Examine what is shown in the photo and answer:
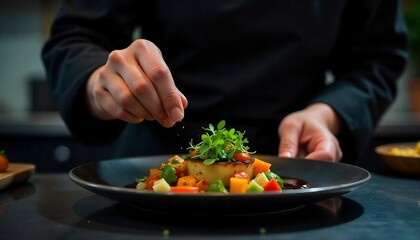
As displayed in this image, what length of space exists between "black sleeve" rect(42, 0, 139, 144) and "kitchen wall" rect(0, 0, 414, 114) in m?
2.44

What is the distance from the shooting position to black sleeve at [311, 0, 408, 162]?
5.29 feet

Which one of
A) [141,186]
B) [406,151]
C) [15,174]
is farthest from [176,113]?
[406,151]

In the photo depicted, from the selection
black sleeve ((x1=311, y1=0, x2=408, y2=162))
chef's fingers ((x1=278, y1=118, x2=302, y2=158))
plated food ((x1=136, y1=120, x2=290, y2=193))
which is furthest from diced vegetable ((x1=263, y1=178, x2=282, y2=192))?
black sleeve ((x1=311, y1=0, x2=408, y2=162))

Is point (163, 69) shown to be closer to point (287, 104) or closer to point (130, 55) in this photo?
point (130, 55)

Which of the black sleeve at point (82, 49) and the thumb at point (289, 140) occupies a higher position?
the black sleeve at point (82, 49)

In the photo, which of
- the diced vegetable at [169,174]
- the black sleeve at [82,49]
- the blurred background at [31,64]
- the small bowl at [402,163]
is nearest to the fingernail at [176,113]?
the diced vegetable at [169,174]

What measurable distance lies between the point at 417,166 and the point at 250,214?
61 centimetres

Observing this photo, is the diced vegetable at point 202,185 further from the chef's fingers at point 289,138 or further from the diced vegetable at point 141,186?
the chef's fingers at point 289,138

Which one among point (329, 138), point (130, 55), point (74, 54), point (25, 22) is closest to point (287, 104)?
point (329, 138)

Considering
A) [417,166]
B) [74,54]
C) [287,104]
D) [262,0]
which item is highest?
[262,0]

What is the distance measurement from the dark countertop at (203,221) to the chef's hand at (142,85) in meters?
0.17

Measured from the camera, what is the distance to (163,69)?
3.09 feet

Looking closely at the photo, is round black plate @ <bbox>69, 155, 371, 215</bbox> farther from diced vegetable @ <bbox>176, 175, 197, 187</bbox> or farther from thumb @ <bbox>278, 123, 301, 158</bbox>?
thumb @ <bbox>278, 123, 301, 158</bbox>

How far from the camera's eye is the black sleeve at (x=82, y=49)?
1.35 meters
